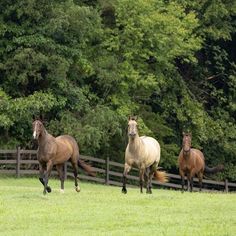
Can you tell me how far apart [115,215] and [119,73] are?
77.0 ft

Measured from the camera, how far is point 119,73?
131 feet

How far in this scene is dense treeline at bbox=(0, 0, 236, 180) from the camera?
3622 cm

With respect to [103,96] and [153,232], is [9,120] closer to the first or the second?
[103,96]

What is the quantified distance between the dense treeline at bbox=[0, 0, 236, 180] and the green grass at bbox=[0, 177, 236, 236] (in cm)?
1531

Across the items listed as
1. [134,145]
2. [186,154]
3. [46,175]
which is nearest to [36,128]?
[46,175]

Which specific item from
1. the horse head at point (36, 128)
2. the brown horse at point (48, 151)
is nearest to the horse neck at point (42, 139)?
the brown horse at point (48, 151)

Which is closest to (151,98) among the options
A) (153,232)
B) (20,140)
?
(20,140)

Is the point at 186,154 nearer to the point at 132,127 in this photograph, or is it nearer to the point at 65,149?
the point at 132,127

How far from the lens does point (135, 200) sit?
20.2 meters

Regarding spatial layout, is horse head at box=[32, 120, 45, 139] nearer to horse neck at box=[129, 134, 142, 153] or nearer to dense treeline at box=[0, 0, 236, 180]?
horse neck at box=[129, 134, 142, 153]

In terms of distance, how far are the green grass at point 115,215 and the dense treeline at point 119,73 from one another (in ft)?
50.2

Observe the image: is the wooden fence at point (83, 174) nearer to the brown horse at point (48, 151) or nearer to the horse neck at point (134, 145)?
the brown horse at point (48, 151)

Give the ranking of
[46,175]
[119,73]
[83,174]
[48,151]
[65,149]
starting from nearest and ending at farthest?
[46,175] < [48,151] < [65,149] < [83,174] < [119,73]

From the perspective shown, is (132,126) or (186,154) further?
(186,154)
